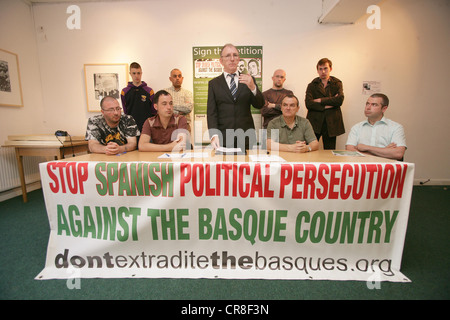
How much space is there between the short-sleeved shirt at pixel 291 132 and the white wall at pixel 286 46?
1.67 m

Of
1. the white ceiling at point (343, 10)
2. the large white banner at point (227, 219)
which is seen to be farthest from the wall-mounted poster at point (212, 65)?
the large white banner at point (227, 219)

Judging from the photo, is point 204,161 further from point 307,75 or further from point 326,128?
point 307,75

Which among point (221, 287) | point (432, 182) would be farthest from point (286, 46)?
point (221, 287)

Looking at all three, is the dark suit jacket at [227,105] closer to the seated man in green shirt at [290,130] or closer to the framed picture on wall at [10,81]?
the seated man in green shirt at [290,130]

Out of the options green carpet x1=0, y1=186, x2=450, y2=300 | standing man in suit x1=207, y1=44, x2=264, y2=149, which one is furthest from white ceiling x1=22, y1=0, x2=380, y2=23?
green carpet x1=0, y1=186, x2=450, y2=300

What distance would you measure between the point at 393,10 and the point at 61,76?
17.4ft

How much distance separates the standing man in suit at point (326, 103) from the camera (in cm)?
293

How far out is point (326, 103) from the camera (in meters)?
2.93

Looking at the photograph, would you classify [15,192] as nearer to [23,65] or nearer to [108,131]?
[23,65]

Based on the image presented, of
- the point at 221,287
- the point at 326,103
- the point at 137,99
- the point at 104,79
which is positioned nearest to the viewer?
the point at 221,287

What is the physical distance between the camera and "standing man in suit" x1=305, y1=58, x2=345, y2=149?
2930mm

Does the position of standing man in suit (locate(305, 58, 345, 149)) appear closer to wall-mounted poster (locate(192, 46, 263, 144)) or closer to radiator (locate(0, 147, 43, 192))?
wall-mounted poster (locate(192, 46, 263, 144))

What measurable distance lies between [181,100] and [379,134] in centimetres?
249
